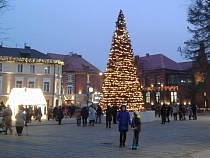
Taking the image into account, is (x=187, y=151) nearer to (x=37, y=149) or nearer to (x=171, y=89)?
(x=37, y=149)

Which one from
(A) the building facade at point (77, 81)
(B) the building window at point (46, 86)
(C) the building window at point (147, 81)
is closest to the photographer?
(B) the building window at point (46, 86)

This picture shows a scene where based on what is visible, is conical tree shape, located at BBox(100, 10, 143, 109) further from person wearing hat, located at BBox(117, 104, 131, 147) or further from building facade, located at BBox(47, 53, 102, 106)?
building facade, located at BBox(47, 53, 102, 106)

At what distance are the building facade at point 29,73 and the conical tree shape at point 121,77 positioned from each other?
26.3 m

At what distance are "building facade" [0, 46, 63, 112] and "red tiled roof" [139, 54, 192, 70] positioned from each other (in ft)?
84.4

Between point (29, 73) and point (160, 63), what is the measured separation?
3290cm

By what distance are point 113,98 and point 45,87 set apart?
30.1 meters

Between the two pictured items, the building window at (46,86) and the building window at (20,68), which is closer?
the building window at (20,68)

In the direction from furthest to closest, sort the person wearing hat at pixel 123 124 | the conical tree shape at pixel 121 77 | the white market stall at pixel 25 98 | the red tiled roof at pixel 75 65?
the red tiled roof at pixel 75 65
the conical tree shape at pixel 121 77
the white market stall at pixel 25 98
the person wearing hat at pixel 123 124

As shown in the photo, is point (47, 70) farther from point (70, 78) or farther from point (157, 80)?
point (157, 80)

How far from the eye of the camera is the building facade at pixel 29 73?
2235 inches

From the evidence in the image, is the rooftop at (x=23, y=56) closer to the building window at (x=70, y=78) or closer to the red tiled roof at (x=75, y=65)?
the building window at (x=70, y=78)

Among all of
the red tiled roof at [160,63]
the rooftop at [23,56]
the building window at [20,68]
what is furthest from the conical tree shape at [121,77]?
the red tiled roof at [160,63]

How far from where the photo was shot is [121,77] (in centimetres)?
3325

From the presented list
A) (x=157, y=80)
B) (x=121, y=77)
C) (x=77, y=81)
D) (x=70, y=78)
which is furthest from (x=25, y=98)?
(x=157, y=80)
